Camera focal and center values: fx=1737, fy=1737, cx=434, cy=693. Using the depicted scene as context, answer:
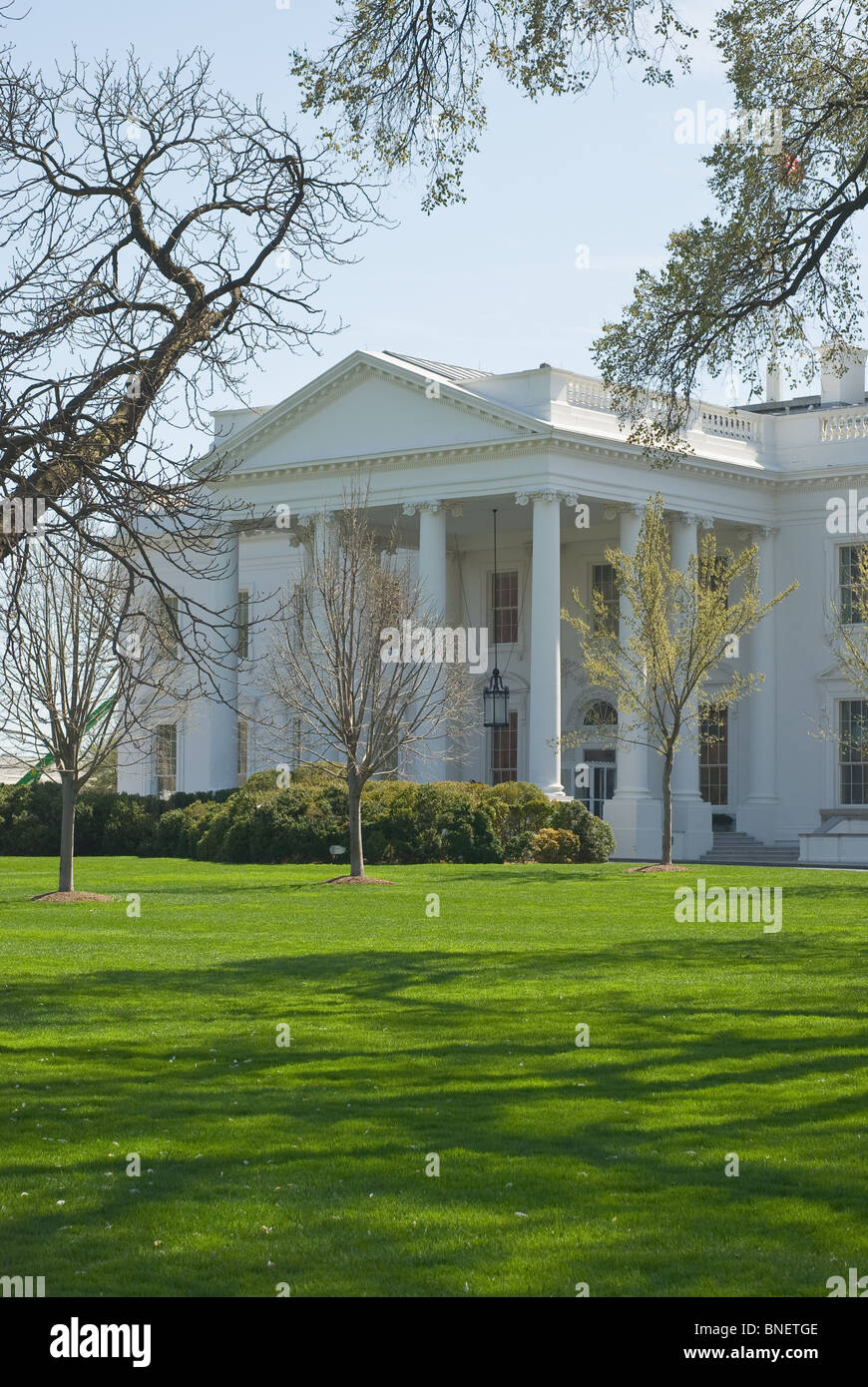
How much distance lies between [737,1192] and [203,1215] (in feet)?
8.39

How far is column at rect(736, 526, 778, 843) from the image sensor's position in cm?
4684

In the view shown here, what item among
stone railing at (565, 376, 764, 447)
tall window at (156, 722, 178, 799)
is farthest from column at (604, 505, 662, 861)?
tall window at (156, 722, 178, 799)

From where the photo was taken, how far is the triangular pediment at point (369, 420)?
42.6 meters

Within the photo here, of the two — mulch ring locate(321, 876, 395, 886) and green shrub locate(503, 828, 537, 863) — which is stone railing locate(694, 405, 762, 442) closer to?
green shrub locate(503, 828, 537, 863)

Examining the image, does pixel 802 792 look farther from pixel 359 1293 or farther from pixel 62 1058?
pixel 359 1293

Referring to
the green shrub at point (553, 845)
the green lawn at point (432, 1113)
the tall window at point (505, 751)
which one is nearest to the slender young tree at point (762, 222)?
the green lawn at point (432, 1113)

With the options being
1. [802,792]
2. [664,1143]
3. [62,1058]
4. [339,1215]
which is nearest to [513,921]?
[62,1058]

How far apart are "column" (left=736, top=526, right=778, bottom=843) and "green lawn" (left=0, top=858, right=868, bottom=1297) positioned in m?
26.4

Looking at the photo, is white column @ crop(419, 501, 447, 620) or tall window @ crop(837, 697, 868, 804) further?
tall window @ crop(837, 697, 868, 804)

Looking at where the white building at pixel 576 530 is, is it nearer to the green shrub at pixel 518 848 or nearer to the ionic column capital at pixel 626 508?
the ionic column capital at pixel 626 508

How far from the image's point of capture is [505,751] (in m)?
50.1

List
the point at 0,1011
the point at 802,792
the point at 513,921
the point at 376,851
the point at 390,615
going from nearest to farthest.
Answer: the point at 0,1011, the point at 513,921, the point at 390,615, the point at 376,851, the point at 802,792

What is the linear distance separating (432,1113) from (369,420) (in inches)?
1423
